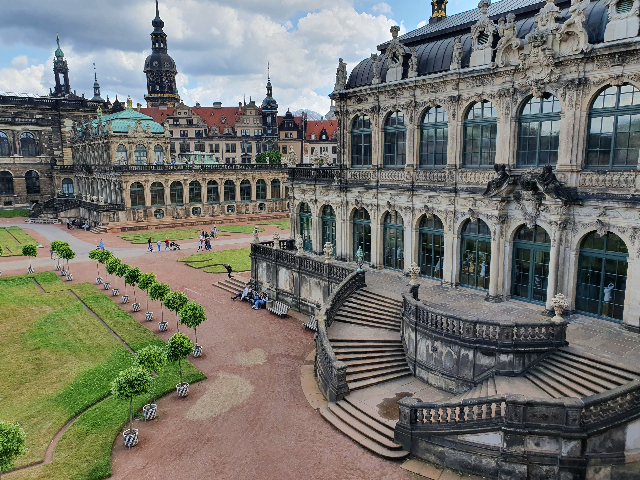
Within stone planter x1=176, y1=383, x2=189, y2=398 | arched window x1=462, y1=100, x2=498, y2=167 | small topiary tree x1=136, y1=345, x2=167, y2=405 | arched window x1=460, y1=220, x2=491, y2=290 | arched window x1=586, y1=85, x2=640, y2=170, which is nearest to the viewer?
small topiary tree x1=136, y1=345, x2=167, y2=405

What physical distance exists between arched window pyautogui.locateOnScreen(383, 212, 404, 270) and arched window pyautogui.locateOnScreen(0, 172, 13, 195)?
8494cm

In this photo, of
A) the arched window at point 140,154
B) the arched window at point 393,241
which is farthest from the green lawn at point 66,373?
the arched window at point 140,154

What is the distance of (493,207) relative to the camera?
27516 millimetres

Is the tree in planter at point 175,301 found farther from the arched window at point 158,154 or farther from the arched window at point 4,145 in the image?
the arched window at point 4,145

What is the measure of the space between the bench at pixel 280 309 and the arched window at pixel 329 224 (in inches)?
279

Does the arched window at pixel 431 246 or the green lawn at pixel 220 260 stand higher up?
the arched window at pixel 431 246

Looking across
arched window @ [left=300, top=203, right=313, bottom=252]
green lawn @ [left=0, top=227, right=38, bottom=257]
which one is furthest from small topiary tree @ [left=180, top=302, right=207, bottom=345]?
green lawn @ [left=0, top=227, right=38, bottom=257]

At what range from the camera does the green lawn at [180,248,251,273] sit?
1896 inches

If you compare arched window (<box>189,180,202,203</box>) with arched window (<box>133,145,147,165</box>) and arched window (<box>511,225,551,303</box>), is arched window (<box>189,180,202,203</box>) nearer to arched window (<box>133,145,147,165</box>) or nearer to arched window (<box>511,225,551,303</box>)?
arched window (<box>133,145,147,165</box>)

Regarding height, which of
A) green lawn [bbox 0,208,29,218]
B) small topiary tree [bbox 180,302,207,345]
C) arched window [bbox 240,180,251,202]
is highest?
arched window [bbox 240,180,251,202]

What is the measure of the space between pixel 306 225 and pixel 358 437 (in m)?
24.8

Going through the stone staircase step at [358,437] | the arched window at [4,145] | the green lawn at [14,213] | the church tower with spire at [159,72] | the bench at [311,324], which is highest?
the church tower with spire at [159,72]

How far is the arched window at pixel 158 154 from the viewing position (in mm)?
82375

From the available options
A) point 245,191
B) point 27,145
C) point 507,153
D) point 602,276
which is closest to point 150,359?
point 507,153
